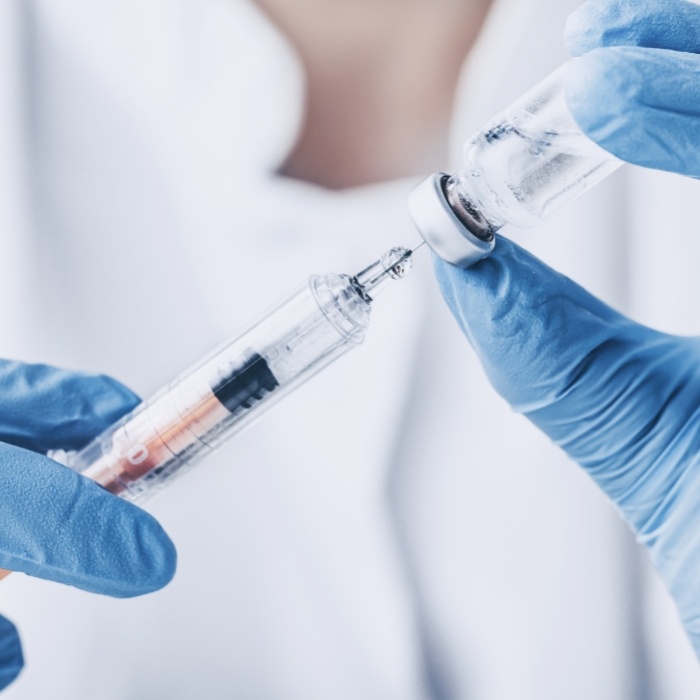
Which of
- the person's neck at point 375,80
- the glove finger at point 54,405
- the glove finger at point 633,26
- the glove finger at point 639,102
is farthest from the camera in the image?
the person's neck at point 375,80

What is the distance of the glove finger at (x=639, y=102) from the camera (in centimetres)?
65

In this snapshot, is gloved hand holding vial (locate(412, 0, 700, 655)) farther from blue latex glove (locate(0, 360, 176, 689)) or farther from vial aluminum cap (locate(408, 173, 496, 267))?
blue latex glove (locate(0, 360, 176, 689))

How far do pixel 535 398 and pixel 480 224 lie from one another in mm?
261

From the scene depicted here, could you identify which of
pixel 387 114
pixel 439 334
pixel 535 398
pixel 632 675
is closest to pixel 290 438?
pixel 439 334

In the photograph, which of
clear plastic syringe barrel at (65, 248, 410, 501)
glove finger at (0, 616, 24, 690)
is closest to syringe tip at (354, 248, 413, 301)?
clear plastic syringe barrel at (65, 248, 410, 501)

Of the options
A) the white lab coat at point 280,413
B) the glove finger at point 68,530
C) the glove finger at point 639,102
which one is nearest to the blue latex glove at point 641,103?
the glove finger at point 639,102

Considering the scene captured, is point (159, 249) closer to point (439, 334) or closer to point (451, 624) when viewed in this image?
point (439, 334)

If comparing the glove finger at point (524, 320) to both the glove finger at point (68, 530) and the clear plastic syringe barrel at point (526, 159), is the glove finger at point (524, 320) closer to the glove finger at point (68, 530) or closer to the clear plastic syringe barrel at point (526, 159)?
the clear plastic syringe barrel at point (526, 159)

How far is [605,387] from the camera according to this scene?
3.09 ft

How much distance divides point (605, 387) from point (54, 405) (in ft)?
2.15

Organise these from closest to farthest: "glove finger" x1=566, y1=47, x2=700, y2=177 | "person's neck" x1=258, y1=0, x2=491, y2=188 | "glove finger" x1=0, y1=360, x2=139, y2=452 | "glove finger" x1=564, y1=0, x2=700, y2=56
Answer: "glove finger" x1=566, y1=47, x2=700, y2=177, "glove finger" x1=564, y1=0, x2=700, y2=56, "glove finger" x1=0, y1=360, x2=139, y2=452, "person's neck" x1=258, y1=0, x2=491, y2=188

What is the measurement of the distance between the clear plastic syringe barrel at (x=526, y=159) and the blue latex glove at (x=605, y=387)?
0.11 meters

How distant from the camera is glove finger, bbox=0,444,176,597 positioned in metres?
0.81

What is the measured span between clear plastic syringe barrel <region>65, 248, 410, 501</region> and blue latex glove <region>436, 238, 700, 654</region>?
0.11 metres
